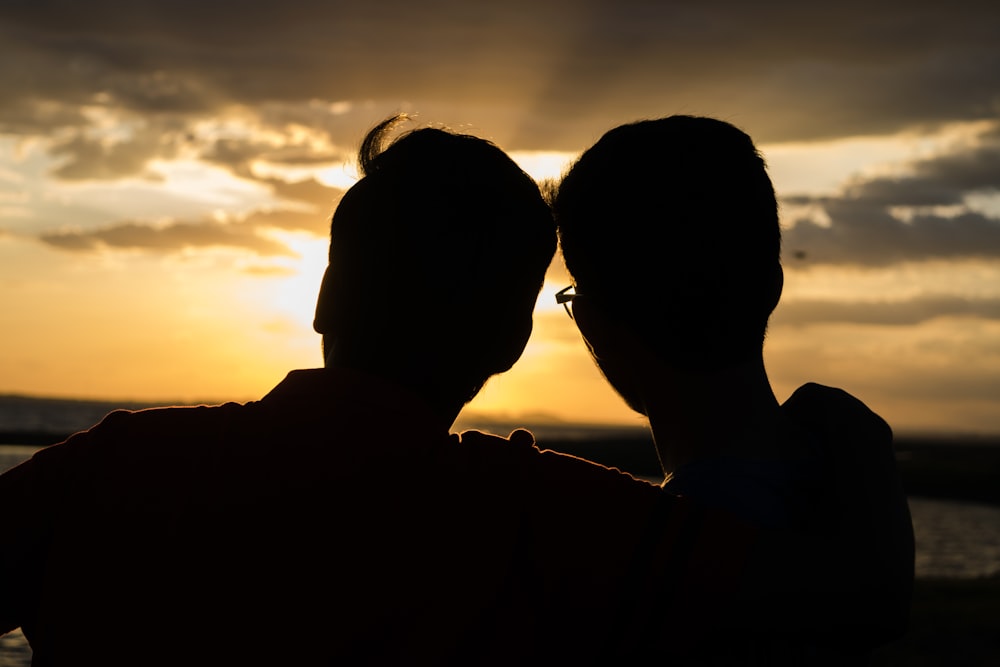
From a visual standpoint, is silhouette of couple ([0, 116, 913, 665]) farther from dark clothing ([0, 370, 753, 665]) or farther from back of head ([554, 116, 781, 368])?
back of head ([554, 116, 781, 368])

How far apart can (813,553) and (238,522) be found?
1.27m

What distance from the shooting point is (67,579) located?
1.91 metres

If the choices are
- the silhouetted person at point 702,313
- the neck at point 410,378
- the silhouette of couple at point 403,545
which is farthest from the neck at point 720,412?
the neck at point 410,378

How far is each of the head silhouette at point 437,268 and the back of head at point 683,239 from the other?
0.59ft

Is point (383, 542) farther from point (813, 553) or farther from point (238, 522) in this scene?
point (813, 553)

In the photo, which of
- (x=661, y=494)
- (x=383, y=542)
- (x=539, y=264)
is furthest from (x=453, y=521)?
(x=539, y=264)

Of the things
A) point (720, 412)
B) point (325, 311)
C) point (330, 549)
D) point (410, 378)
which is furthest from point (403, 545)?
point (720, 412)

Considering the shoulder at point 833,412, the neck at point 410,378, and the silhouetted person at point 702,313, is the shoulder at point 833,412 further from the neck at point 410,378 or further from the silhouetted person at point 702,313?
the neck at point 410,378

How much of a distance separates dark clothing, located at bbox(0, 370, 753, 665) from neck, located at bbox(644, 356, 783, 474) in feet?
1.41

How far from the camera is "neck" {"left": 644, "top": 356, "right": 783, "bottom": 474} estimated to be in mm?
2330

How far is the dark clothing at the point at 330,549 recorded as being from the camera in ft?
6.23

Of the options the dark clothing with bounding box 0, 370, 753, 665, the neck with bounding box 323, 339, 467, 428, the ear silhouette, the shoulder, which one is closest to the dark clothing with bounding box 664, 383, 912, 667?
the shoulder

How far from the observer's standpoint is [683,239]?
2.34 metres

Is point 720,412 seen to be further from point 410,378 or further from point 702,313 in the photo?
point 410,378
